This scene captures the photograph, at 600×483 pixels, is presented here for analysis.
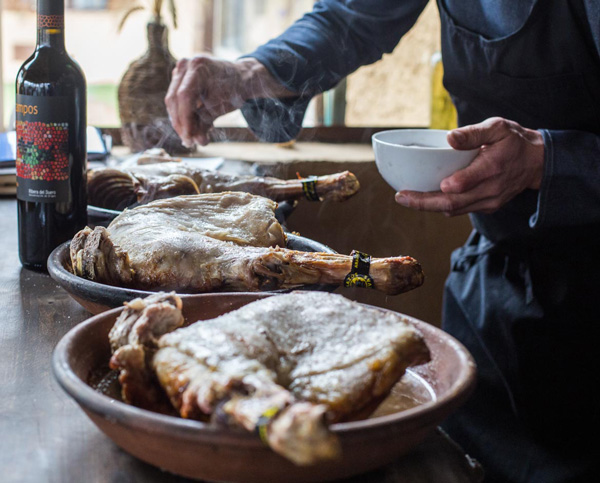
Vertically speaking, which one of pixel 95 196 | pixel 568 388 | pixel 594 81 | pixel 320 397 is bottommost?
pixel 568 388

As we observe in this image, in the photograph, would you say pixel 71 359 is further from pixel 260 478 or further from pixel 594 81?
pixel 594 81

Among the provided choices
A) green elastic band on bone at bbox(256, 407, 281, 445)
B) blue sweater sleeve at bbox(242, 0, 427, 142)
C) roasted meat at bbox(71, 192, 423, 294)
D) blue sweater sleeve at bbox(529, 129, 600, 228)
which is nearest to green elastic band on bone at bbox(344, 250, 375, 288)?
roasted meat at bbox(71, 192, 423, 294)

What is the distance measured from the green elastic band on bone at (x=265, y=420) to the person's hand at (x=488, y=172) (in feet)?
2.64

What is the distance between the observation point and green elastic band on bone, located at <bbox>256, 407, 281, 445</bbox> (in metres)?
0.49

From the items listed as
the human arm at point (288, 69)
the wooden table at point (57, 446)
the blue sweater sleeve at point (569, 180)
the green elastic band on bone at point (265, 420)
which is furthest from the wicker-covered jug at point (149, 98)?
the green elastic band on bone at point (265, 420)

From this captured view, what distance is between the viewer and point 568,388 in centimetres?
164

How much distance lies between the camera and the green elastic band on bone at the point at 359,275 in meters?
0.97

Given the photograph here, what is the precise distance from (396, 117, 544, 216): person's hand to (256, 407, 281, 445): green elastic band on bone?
804mm

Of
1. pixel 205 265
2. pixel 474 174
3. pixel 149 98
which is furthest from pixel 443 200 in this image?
pixel 149 98

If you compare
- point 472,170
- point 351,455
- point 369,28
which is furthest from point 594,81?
point 351,455

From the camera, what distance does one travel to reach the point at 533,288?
5.32ft

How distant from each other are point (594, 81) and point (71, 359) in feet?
4.35

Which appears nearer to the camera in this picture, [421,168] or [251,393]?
[251,393]

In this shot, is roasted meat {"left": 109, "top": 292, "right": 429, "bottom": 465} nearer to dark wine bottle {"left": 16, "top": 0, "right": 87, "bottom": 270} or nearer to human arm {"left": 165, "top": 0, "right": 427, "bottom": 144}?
dark wine bottle {"left": 16, "top": 0, "right": 87, "bottom": 270}
